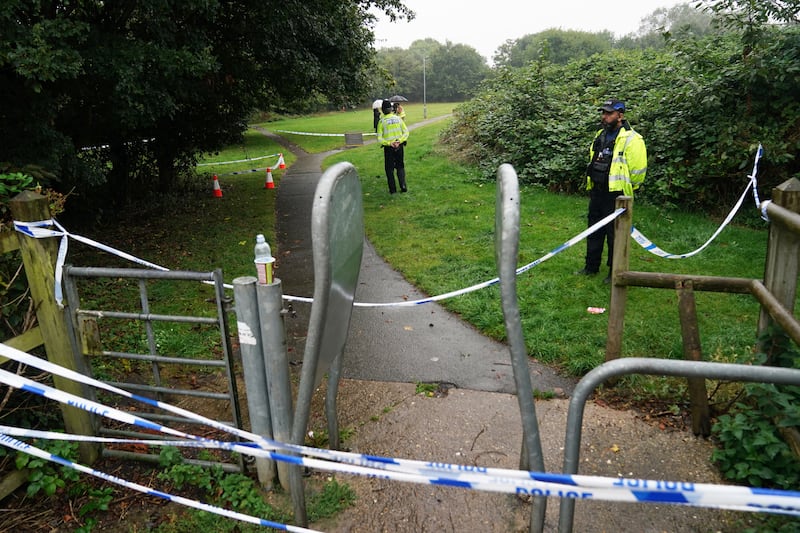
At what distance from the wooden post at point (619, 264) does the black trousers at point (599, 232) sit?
2325 millimetres

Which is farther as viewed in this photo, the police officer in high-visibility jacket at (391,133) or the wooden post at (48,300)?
the police officer in high-visibility jacket at (391,133)

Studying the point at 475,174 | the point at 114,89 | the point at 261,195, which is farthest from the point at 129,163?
the point at 475,174

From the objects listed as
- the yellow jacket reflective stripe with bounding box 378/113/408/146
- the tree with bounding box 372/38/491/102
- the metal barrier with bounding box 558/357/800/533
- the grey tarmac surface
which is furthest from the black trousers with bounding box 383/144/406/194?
the tree with bounding box 372/38/491/102

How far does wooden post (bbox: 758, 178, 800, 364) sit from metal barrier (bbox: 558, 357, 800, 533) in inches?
69.6

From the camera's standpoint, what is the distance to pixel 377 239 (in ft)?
30.0

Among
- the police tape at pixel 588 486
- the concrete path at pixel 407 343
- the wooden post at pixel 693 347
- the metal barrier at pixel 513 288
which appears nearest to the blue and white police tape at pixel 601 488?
the police tape at pixel 588 486

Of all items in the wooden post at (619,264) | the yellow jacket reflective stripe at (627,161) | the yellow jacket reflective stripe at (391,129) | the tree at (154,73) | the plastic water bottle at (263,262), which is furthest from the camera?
the yellow jacket reflective stripe at (391,129)

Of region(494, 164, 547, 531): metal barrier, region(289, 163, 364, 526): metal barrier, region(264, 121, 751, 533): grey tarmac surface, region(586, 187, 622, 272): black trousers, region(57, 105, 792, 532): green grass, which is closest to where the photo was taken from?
region(494, 164, 547, 531): metal barrier

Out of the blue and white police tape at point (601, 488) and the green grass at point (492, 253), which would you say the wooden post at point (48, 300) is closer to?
the blue and white police tape at point (601, 488)

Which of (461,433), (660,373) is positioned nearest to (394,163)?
(461,433)

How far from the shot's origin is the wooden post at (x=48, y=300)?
10.6ft

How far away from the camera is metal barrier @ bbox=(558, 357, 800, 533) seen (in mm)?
1812

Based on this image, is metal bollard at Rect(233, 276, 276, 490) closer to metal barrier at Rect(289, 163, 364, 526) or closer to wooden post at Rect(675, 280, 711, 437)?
metal barrier at Rect(289, 163, 364, 526)

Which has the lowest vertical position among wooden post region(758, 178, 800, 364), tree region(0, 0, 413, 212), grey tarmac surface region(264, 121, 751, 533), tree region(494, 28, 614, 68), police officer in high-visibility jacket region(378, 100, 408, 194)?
grey tarmac surface region(264, 121, 751, 533)
